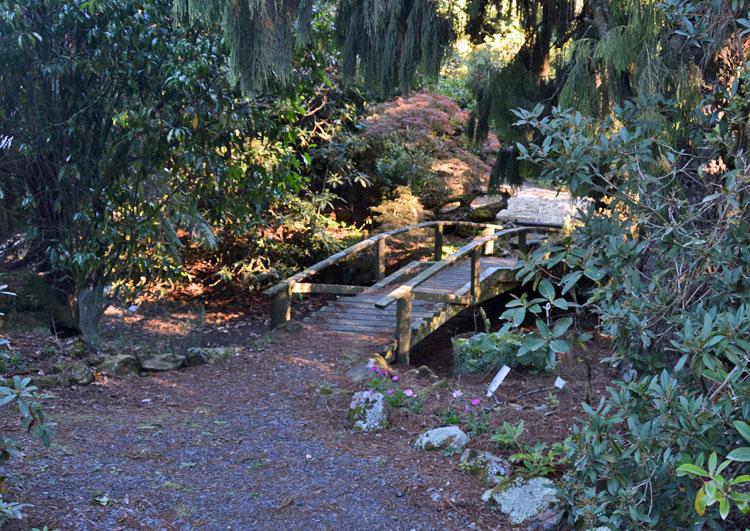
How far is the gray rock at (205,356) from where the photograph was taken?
7.64 meters

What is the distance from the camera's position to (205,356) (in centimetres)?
770

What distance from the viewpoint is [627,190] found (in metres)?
3.87

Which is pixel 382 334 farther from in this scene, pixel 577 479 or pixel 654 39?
pixel 577 479

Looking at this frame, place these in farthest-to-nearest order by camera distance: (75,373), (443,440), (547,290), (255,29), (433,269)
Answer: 1. (433,269)
2. (75,373)
3. (255,29)
4. (443,440)
5. (547,290)

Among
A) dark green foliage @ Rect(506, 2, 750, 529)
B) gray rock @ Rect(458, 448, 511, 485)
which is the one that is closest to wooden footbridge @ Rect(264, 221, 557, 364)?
gray rock @ Rect(458, 448, 511, 485)

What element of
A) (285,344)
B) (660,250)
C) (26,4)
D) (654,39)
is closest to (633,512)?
(660,250)

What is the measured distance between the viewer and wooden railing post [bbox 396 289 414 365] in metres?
8.20

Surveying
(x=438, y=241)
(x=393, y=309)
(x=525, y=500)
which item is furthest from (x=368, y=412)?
(x=438, y=241)

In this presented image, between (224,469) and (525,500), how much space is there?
188 centimetres

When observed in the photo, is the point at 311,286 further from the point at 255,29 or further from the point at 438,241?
the point at 255,29

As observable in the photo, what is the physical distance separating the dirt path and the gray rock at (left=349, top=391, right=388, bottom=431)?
0.11 m

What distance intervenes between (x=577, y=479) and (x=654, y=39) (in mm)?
3358

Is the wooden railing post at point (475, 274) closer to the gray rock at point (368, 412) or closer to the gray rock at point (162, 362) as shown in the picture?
the gray rock at point (162, 362)

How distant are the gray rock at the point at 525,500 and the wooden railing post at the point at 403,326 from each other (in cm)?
377
